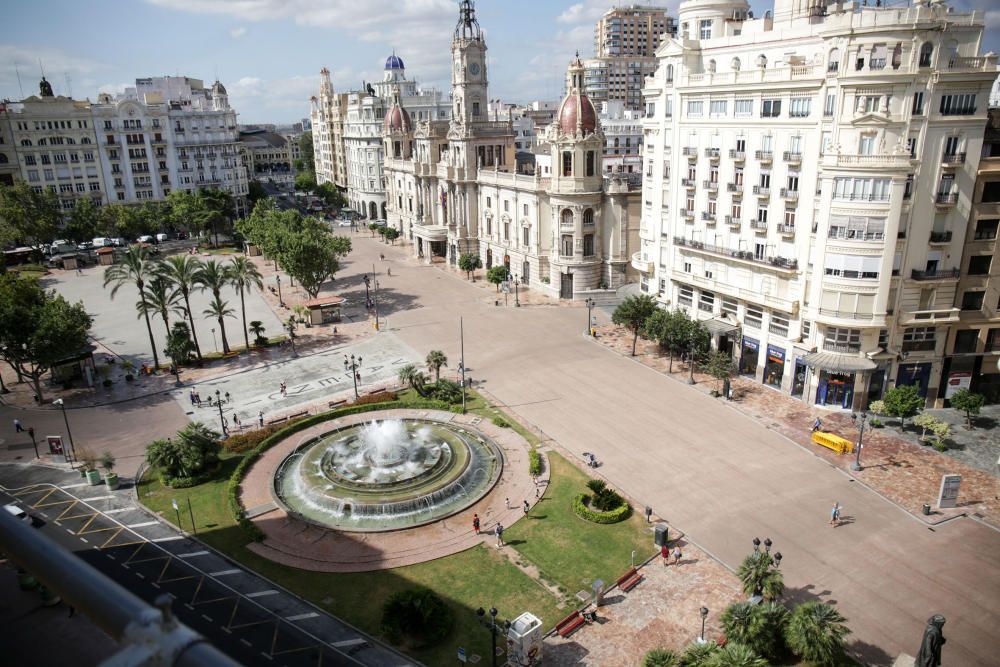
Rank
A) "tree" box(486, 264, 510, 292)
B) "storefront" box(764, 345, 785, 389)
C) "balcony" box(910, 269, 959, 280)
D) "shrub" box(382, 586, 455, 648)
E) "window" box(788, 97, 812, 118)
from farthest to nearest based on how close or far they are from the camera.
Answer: "tree" box(486, 264, 510, 292) → "storefront" box(764, 345, 785, 389) → "window" box(788, 97, 812, 118) → "balcony" box(910, 269, 959, 280) → "shrub" box(382, 586, 455, 648)

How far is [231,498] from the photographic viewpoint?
43.8m

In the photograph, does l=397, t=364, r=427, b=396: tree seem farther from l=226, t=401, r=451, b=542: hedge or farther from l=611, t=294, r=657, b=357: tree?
l=611, t=294, r=657, b=357: tree

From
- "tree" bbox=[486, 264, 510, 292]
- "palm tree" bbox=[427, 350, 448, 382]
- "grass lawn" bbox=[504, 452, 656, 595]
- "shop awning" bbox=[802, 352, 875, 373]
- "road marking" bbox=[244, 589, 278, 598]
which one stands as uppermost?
"shop awning" bbox=[802, 352, 875, 373]

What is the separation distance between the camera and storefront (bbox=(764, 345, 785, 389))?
5797cm

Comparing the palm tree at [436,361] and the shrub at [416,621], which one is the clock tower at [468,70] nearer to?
the palm tree at [436,361]

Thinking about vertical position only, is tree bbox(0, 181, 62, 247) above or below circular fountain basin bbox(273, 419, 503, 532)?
above

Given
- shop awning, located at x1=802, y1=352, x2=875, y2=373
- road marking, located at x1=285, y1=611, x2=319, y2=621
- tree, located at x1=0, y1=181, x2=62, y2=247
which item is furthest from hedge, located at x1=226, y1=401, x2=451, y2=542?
tree, located at x1=0, y1=181, x2=62, y2=247

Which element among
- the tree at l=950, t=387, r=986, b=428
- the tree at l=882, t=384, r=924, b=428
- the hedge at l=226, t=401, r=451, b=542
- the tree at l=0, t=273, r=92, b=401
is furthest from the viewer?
the tree at l=0, t=273, r=92, b=401

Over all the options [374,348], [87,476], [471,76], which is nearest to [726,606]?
[87,476]

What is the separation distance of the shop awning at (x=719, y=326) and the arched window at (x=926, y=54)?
2431cm

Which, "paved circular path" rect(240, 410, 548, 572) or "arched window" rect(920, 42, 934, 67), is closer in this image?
"paved circular path" rect(240, 410, 548, 572)

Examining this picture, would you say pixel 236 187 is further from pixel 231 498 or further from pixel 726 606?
pixel 726 606

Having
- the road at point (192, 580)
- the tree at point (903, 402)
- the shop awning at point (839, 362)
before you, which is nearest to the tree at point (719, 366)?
the shop awning at point (839, 362)

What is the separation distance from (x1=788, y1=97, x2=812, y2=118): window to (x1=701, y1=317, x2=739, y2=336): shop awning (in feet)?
60.1
